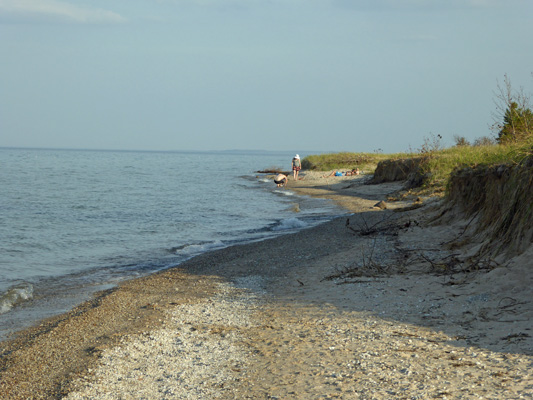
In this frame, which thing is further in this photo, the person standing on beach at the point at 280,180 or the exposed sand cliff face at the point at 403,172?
the person standing on beach at the point at 280,180

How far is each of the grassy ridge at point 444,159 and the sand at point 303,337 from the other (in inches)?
83.2

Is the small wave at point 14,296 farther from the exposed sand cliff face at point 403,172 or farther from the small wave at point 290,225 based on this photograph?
the exposed sand cliff face at point 403,172

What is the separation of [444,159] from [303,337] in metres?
19.7

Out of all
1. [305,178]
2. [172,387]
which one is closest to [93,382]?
[172,387]

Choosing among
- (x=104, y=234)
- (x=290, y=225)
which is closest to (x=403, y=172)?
(x=290, y=225)

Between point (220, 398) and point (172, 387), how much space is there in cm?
58

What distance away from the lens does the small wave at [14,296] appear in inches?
347

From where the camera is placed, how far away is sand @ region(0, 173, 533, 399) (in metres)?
4.75

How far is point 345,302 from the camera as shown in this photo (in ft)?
24.3

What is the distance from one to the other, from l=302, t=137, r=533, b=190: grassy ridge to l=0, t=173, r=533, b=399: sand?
2114mm

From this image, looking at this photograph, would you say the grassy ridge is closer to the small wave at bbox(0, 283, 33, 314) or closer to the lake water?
the lake water

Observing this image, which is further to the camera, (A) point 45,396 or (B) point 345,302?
(B) point 345,302

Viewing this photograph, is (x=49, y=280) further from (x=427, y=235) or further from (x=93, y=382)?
(x=427, y=235)

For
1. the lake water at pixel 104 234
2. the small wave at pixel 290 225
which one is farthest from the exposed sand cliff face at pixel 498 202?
the lake water at pixel 104 234
